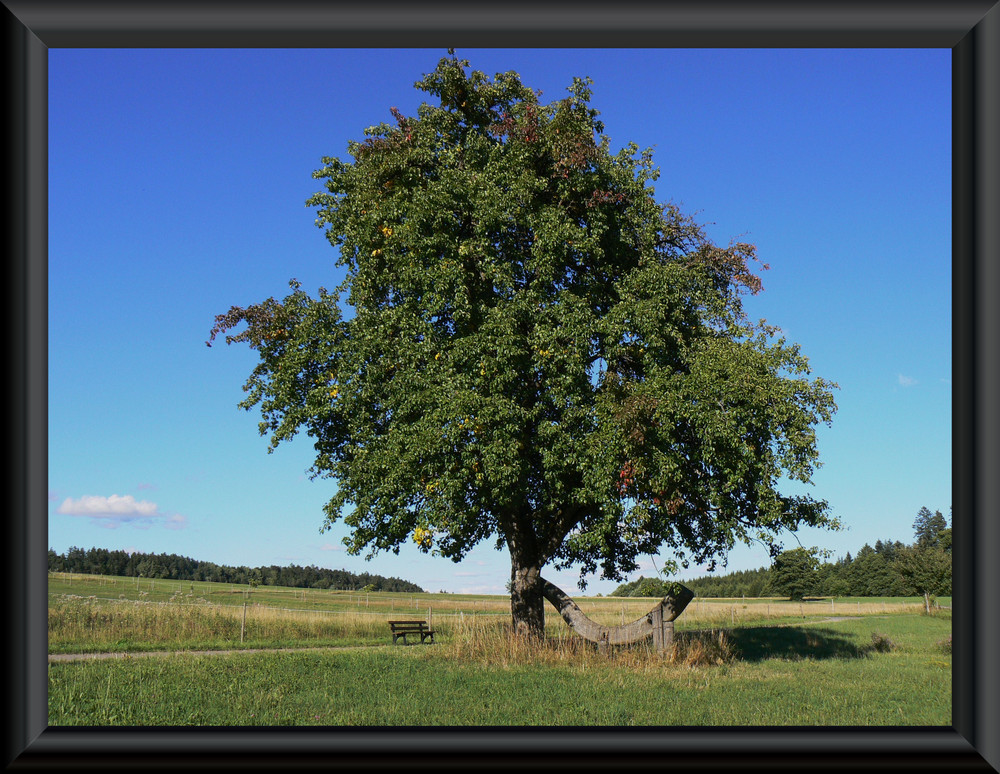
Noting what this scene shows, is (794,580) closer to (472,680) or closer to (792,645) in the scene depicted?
(792,645)

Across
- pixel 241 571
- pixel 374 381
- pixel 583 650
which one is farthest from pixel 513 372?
pixel 241 571

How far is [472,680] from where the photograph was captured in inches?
595

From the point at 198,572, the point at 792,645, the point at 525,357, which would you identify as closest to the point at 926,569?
the point at 792,645

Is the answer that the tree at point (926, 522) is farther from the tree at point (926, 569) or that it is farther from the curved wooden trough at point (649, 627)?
the curved wooden trough at point (649, 627)

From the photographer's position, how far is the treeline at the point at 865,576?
45875 millimetres

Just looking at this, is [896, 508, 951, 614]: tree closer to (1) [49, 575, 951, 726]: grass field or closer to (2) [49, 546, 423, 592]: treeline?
(1) [49, 575, 951, 726]: grass field

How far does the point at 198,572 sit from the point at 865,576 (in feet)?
246

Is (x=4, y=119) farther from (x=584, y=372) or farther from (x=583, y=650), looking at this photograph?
(x=583, y=650)

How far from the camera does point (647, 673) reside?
16.1 metres

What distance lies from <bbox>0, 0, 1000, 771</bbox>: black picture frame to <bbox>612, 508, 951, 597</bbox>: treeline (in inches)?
1848
